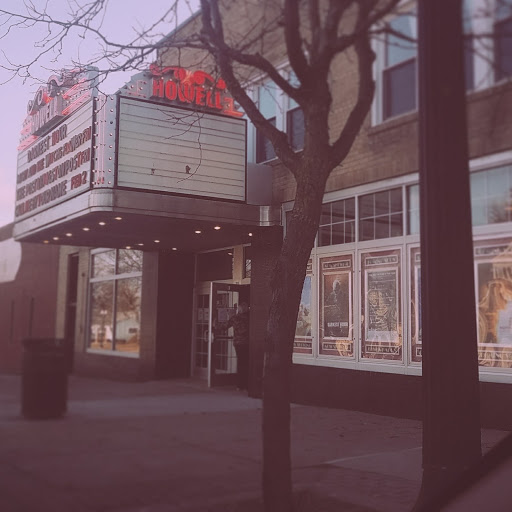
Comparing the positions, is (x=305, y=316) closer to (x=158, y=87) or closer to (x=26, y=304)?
(x=158, y=87)

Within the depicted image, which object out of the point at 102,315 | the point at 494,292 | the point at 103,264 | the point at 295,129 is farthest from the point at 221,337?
the point at 494,292

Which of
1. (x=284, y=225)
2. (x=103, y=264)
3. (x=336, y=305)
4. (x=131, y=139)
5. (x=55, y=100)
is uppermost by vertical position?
(x=131, y=139)

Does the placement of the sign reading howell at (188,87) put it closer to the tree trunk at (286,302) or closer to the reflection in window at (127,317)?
the tree trunk at (286,302)

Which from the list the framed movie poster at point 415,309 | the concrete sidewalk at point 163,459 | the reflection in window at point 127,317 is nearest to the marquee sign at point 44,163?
the reflection in window at point 127,317

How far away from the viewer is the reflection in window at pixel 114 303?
108 inches

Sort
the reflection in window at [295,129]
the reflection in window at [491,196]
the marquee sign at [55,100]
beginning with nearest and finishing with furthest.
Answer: the reflection in window at [491,196], the marquee sign at [55,100], the reflection in window at [295,129]

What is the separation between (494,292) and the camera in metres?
2.24

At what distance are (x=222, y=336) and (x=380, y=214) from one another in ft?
22.0

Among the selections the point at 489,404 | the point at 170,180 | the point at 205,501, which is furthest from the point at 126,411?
the point at 170,180

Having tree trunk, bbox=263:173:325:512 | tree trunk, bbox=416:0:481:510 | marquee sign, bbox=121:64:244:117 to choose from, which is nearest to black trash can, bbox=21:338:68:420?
tree trunk, bbox=263:173:325:512

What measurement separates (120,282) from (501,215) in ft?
5.85

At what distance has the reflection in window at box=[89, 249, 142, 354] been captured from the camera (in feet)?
9.02

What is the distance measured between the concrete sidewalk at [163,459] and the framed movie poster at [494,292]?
1.30ft

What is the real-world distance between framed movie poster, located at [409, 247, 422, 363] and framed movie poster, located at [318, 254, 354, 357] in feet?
1.30
